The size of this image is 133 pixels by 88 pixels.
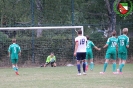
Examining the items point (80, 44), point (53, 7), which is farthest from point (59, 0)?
point (80, 44)

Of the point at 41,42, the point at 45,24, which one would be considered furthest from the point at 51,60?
the point at 45,24

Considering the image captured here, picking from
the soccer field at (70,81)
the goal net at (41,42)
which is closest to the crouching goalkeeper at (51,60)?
the goal net at (41,42)

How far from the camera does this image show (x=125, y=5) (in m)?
32.1

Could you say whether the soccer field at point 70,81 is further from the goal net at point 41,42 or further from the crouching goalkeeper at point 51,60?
the goal net at point 41,42

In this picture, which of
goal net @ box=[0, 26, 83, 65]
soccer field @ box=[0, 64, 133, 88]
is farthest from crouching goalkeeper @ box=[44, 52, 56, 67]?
soccer field @ box=[0, 64, 133, 88]

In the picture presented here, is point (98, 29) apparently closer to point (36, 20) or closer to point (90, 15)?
point (90, 15)

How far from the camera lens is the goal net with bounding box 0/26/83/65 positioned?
1075 inches

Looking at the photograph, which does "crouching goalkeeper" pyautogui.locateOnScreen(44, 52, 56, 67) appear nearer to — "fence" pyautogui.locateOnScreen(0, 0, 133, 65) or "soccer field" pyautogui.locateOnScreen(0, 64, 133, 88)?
"fence" pyautogui.locateOnScreen(0, 0, 133, 65)

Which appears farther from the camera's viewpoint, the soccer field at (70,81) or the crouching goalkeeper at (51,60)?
the crouching goalkeeper at (51,60)

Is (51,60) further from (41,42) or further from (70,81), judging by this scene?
(70,81)

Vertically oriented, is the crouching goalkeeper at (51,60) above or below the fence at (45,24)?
below

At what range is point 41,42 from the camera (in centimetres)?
2788

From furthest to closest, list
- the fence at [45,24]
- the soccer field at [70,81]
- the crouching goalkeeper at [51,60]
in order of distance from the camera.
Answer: the fence at [45,24] < the crouching goalkeeper at [51,60] < the soccer field at [70,81]

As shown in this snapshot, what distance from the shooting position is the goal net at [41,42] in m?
27.3
